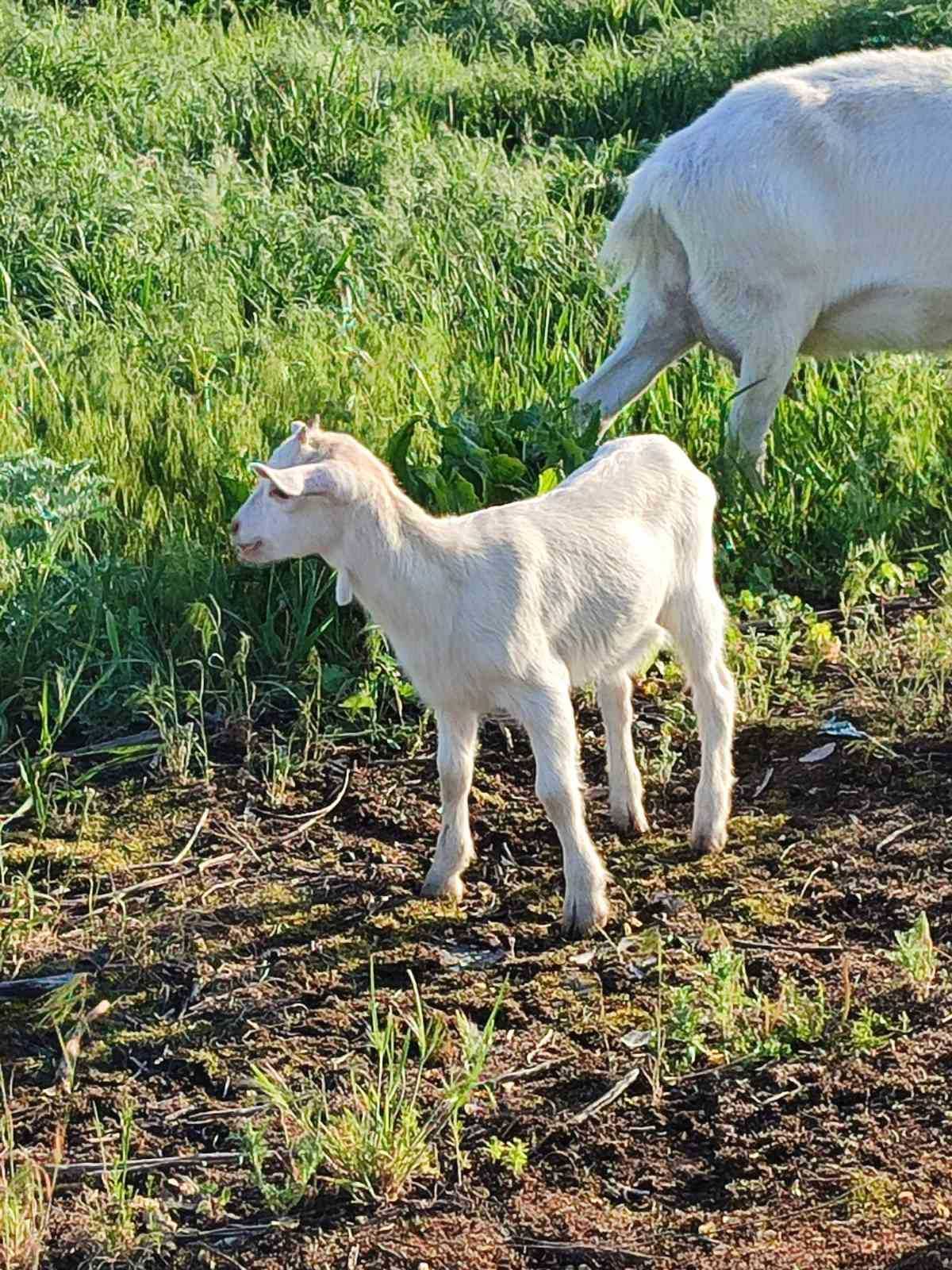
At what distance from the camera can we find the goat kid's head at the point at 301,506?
3730 mm

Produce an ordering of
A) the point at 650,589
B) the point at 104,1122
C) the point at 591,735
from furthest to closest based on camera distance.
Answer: the point at 591,735 < the point at 650,589 < the point at 104,1122

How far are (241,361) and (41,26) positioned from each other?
201 inches

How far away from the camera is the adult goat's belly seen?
5984mm

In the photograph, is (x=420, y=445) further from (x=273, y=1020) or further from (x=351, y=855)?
(x=273, y=1020)

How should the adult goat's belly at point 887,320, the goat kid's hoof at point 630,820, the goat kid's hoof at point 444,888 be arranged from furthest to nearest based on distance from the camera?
the adult goat's belly at point 887,320 < the goat kid's hoof at point 630,820 < the goat kid's hoof at point 444,888

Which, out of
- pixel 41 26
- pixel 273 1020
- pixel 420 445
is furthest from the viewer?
pixel 41 26

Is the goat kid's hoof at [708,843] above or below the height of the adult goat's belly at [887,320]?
below

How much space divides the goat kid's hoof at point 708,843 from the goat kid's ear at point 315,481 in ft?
3.81

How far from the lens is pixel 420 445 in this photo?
576 cm

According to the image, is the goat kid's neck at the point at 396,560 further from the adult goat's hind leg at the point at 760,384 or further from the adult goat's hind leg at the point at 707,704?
the adult goat's hind leg at the point at 760,384

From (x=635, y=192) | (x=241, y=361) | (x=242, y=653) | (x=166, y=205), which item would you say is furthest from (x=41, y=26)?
(x=242, y=653)

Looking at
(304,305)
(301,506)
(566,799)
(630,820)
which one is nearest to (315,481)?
(301,506)

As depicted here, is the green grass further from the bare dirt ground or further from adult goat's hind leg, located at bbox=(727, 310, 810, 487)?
the bare dirt ground

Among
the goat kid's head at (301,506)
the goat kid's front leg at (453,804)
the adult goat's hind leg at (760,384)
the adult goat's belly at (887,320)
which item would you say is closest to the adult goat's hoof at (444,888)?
the goat kid's front leg at (453,804)
